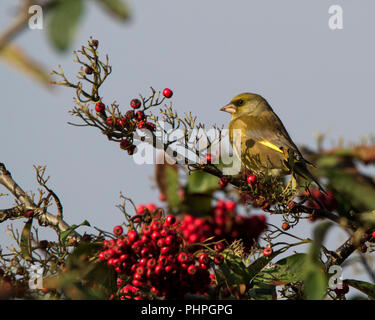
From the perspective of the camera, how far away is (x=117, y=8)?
61 cm

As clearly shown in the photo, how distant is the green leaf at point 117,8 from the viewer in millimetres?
599

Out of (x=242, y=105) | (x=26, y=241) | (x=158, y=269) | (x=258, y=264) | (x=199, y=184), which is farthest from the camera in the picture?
(x=242, y=105)

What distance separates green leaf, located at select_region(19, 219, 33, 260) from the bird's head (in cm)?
383

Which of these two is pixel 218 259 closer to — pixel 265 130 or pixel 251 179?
pixel 251 179

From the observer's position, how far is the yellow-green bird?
510 cm

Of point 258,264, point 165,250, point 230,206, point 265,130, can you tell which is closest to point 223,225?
point 230,206

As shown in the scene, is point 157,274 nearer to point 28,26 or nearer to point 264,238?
point 264,238

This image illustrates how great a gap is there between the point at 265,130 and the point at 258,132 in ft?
0.42

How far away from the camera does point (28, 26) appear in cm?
64

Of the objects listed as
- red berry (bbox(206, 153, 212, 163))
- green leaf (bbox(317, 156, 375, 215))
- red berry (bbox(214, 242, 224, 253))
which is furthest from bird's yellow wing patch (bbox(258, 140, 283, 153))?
green leaf (bbox(317, 156, 375, 215))

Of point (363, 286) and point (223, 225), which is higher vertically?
point (223, 225)

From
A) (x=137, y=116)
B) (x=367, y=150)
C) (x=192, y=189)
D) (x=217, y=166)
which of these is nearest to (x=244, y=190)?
(x=217, y=166)

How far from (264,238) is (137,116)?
105 centimetres

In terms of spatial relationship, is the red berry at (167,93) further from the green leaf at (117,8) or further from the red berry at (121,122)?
the green leaf at (117,8)
